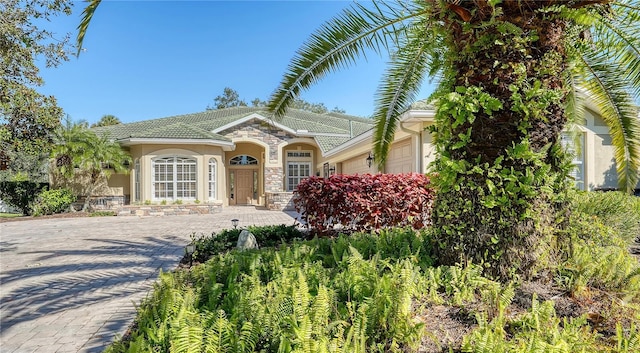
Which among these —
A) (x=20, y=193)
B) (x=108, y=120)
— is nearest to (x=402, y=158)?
(x=20, y=193)

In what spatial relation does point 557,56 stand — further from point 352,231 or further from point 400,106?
point 352,231

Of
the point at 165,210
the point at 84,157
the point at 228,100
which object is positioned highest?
the point at 228,100

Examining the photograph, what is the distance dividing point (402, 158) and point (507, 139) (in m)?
8.88

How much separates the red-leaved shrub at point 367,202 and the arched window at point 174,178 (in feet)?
44.2

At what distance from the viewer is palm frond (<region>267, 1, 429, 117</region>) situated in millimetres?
4375

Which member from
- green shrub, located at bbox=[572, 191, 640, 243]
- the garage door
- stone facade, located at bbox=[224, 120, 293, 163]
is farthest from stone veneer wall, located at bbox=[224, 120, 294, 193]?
green shrub, located at bbox=[572, 191, 640, 243]

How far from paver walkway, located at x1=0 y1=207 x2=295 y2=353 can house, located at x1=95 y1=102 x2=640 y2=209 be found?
23.6 ft

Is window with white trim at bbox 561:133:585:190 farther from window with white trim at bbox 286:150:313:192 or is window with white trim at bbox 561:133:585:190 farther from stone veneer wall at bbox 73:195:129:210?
stone veneer wall at bbox 73:195:129:210

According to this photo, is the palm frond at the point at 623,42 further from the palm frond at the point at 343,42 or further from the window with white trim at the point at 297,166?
the window with white trim at the point at 297,166

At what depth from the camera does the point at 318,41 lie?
4594 millimetres

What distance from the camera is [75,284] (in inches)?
215

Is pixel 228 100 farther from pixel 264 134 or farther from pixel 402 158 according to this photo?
pixel 402 158

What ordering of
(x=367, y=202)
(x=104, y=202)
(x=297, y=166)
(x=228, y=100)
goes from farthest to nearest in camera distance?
(x=228, y=100) → (x=297, y=166) → (x=104, y=202) → (x=367, y=202)

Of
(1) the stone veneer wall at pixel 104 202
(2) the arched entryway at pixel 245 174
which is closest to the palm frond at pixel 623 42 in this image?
(2) the arched entryway at pixel 245 174
